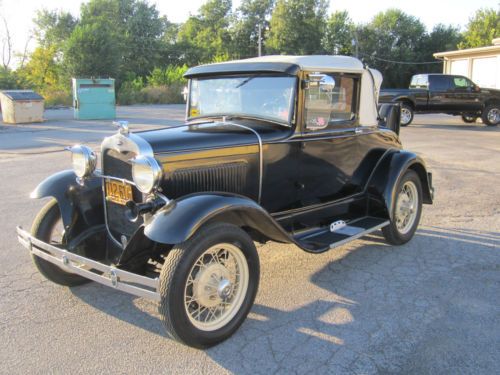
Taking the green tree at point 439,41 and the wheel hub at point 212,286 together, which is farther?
the green tree at point 439,41

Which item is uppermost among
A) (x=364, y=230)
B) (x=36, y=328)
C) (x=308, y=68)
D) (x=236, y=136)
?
(x=308, y=68)

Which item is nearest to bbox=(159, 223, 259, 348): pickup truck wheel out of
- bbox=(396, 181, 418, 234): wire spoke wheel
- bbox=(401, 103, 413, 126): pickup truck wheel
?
bbox=(396, 181, 418, 234): wire spoke wheel

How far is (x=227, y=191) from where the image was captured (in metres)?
3.65

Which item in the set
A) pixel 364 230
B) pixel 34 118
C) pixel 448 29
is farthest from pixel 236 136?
pixel 448 29

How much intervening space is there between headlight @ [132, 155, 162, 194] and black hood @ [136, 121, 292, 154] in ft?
0.54

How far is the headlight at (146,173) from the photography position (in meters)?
3.08

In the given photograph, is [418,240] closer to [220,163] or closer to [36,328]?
[220,163]

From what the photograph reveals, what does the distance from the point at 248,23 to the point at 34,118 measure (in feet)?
160

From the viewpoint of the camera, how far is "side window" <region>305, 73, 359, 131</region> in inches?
152

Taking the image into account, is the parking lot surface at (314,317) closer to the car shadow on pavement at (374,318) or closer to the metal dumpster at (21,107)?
the car shadow on pavement at (374,318)

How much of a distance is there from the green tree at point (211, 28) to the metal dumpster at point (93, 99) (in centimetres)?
3972

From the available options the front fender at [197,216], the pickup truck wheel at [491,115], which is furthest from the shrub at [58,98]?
the front fender at [197,216]

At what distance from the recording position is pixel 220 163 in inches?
139

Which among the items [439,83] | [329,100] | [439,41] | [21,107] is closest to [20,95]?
[21,107]
